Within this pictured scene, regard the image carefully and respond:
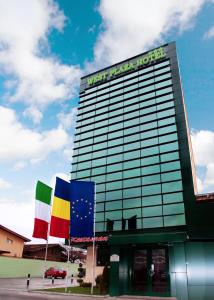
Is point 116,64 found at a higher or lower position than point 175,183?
higher

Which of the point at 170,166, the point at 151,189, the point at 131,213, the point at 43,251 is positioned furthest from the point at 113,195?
A: the point at 43,251

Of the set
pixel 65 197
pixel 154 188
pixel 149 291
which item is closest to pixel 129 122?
pixel 154 188

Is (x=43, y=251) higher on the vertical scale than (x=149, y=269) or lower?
higher

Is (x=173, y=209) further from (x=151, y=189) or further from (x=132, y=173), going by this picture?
(x=132, y=173)

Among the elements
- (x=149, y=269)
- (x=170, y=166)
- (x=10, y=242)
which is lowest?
(x=149, y=269)

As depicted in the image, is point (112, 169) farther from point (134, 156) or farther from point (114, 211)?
point (114, 211)

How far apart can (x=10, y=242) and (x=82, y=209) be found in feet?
114

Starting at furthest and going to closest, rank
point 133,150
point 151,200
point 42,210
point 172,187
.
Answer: point 133,150 → point 151,200 → point 172,187 → point 42,210

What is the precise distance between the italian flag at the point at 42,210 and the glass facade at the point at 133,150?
11.6 meters

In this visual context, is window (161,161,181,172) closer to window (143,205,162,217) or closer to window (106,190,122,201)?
window (143,205,162,217)

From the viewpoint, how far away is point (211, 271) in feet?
64.3

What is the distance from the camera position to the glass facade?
33.6 meters

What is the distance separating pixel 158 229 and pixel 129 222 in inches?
160

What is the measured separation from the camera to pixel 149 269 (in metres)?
25.2
